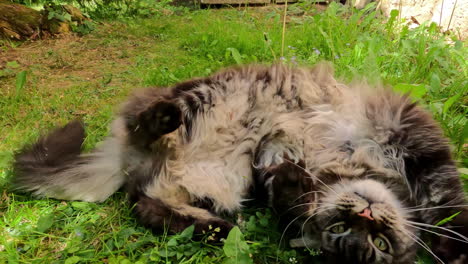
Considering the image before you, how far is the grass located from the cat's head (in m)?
0.18

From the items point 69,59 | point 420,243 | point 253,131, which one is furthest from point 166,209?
point 69,59

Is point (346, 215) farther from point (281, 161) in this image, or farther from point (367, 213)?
point (281, 161)

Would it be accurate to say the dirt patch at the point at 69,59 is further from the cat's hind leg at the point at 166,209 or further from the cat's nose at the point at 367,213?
the cat's nose at the point at 367,213

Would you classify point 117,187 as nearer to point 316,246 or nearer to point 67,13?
point 316,246

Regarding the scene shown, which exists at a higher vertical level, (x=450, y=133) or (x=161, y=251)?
(x=450, y=133)

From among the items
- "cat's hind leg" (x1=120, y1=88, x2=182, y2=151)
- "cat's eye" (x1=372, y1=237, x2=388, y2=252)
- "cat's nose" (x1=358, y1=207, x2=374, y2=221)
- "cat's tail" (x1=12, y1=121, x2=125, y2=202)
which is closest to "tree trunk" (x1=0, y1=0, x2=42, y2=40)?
"cat's tail" (x1=12, y1=121, x2=125, y2=202)

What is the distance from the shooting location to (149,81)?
338cm

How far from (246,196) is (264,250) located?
1.35 ft

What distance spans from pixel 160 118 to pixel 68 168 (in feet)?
2.45

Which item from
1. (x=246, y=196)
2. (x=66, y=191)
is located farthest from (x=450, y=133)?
(x=66, y=191)

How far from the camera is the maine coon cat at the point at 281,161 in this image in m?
1.84

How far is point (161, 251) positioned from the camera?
5.57 ft

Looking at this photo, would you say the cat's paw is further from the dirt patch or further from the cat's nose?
the dirt patch

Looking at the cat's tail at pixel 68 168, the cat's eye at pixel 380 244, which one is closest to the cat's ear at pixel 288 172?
the cat's eye at pixel 380 244
